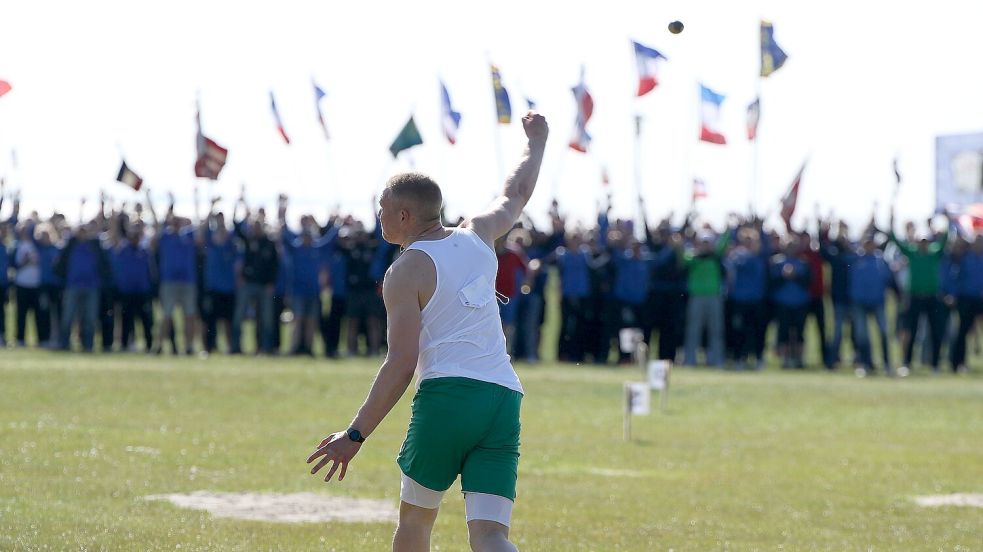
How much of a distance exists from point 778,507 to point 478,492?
19.6ft

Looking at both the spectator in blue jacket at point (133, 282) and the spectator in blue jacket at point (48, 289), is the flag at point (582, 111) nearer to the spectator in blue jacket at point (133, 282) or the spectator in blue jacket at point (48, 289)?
the spectator in blue jacket at point (133, 282)

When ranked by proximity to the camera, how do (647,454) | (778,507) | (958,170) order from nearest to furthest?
(778,507), (647,454), (958,170)

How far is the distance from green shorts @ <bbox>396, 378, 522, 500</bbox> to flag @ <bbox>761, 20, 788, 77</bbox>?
2443cm

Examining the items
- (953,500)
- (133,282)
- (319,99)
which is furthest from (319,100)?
(953,500)

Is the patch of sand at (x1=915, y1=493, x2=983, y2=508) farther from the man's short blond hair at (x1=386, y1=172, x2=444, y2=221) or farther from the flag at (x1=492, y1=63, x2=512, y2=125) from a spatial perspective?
the flag at (x1=492, y1=63, x2=512, y2=125)

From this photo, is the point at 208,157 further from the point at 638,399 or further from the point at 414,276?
the point at 414,276

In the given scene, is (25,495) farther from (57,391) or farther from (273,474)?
(57,391)

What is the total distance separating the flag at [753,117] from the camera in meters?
30.7

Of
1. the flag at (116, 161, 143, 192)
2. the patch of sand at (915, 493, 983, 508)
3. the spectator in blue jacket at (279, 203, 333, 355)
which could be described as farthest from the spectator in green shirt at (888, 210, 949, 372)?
the patch of sand at (915, 493, 983, 508)

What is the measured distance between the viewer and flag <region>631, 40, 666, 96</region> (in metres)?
29.4

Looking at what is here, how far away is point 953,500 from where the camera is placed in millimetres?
12781

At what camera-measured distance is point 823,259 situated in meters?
27.8

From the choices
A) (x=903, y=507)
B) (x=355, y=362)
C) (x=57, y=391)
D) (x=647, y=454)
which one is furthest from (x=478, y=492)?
(x=355, y=362)

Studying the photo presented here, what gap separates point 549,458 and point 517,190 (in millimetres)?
7614
